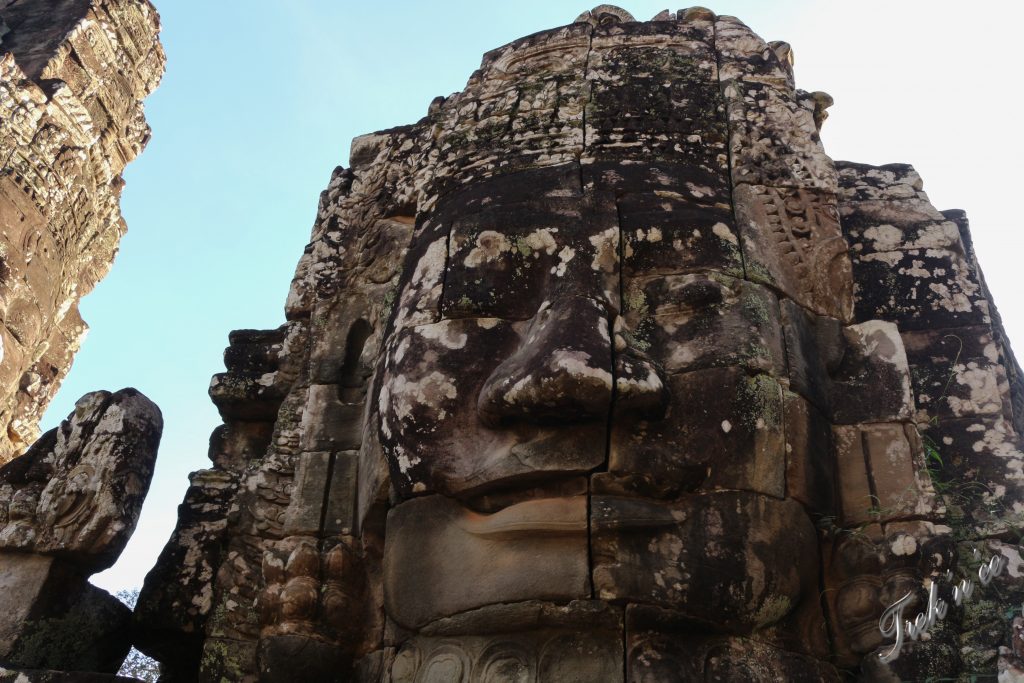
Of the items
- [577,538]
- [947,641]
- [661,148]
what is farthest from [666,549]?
[661,148]

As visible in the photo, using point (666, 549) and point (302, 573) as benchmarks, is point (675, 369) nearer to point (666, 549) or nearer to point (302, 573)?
point (666, 549)

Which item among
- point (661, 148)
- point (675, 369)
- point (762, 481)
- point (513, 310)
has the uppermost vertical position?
point (661, 148)

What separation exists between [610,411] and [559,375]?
0.27m

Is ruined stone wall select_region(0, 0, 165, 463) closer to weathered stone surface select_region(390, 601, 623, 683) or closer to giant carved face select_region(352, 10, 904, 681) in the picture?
giant carved face select_region(352, 10, 904, 681)

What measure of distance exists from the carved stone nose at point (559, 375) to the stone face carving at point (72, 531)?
1852 millimetres

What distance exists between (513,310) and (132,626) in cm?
235

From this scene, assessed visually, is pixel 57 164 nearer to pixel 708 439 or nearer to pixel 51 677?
pixel 51 677

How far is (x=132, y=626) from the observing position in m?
4.59

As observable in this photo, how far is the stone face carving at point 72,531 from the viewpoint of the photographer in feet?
13.9

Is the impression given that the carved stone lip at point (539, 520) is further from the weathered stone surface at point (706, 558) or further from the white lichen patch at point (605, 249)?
the white lichen patch at point (605, 249)

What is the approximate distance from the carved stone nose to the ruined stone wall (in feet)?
27.0

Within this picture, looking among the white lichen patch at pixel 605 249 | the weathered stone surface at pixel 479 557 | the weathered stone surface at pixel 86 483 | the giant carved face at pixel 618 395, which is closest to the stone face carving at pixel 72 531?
the weathered stone surface at pixel 86 483

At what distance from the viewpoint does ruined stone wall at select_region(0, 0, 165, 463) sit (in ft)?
34.8

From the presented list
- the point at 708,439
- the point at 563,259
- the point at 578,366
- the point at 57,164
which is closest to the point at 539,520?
the point at 578,366
